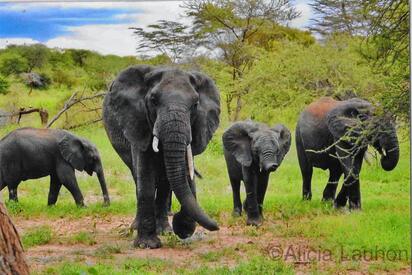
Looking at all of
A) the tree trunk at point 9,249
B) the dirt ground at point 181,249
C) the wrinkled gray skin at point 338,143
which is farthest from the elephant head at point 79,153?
the tree trunk at point 9,249

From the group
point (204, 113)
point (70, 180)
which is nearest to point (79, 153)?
point (70, 180)

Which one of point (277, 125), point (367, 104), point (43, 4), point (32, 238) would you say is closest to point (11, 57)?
point (43, 4)

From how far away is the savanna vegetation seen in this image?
385cm

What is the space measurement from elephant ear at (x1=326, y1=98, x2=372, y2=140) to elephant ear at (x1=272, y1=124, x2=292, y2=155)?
345mm

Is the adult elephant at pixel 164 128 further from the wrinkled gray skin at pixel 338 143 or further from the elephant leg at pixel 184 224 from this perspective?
the wrinkled gray skin at pixel 338 143

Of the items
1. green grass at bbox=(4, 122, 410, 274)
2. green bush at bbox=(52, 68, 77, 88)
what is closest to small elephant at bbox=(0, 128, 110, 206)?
green grass at bbox=(4, 122, 410, 274)

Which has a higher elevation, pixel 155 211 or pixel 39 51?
pixel 39 51

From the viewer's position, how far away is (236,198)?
5.23 meters

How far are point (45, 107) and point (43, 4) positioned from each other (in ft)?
3.22

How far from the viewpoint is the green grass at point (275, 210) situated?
3.77 metres

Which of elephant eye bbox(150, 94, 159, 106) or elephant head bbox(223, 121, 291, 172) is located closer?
elephant eye bbox(150, 94, 159, 106)

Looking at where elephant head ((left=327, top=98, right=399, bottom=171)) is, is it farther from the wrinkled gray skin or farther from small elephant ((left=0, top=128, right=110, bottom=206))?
small elephant ((left=0, top=128, right=110, bottom=206))

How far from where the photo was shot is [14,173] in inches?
234

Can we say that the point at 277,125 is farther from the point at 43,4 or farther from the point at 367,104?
the point at 43,4
